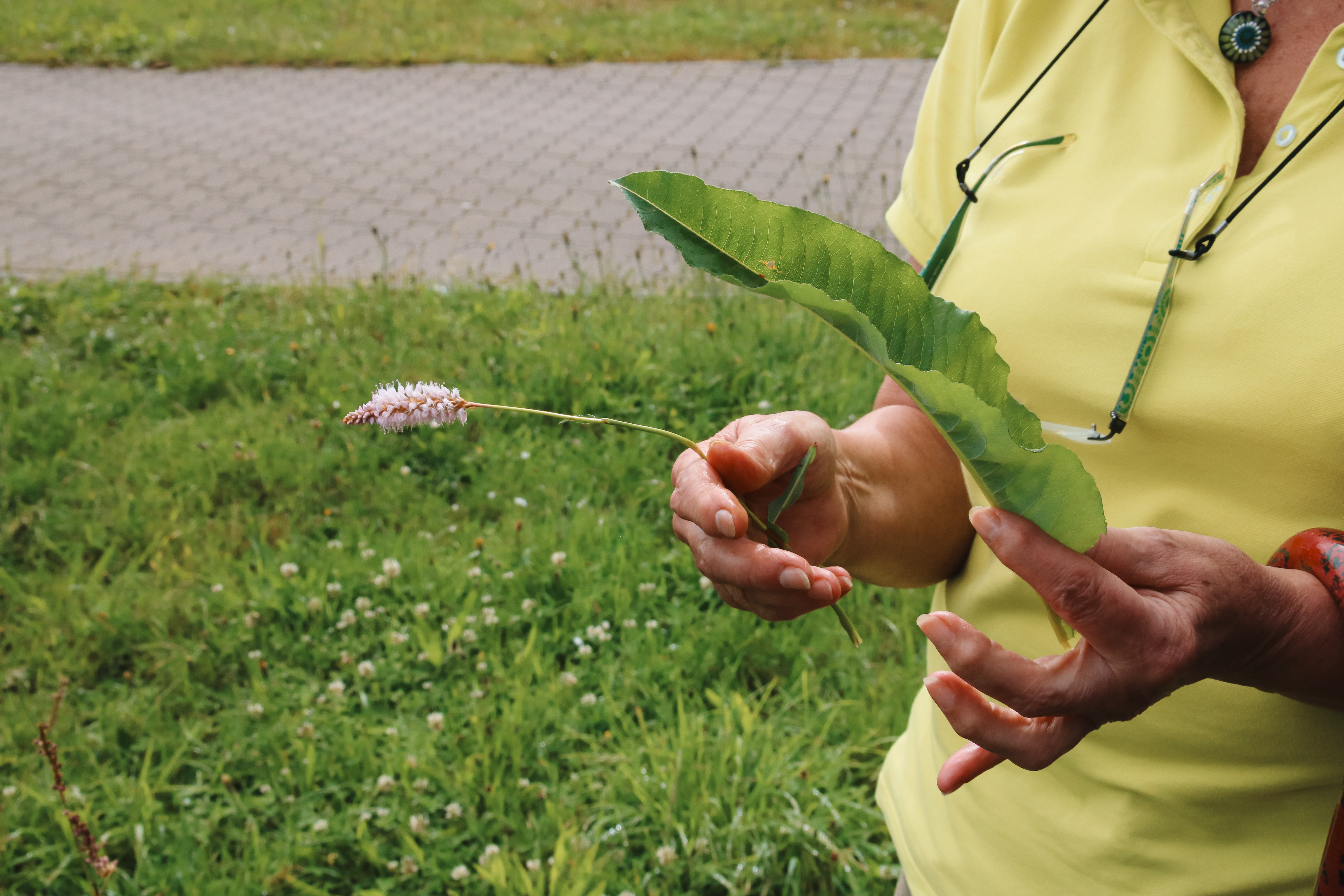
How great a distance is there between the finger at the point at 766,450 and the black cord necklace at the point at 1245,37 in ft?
1.93

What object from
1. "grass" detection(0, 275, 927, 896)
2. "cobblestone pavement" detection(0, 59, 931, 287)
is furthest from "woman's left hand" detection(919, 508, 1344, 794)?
"cobblestone pavement" detection(0, 59, 931, 287)

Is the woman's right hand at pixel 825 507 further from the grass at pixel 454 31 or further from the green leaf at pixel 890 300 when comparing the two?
the grass at pixel 454 31

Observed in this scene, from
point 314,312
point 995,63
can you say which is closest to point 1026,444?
point 995,63

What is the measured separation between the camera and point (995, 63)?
1.22 metres

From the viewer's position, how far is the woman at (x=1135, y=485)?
82 centimetres

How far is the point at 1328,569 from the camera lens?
0.87m

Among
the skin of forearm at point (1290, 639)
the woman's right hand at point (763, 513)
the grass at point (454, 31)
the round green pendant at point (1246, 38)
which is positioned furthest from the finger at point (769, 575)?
the grass at point (454, 31)

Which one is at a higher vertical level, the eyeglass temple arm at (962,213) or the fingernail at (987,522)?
the eyeglass temple arm at (962,213)

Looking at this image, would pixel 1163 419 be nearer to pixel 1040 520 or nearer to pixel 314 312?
pixel 1040 520

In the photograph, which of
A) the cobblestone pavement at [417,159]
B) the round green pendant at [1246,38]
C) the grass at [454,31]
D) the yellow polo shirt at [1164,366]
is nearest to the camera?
the yellow polo shirt at [1164,366]

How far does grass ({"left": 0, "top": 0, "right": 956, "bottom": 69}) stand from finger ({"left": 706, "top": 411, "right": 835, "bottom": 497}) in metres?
8.77

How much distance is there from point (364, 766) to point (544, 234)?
4.38 m

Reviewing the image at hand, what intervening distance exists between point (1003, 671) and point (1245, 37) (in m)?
0.75

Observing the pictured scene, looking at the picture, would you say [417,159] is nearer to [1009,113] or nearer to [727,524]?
[1009,113]
